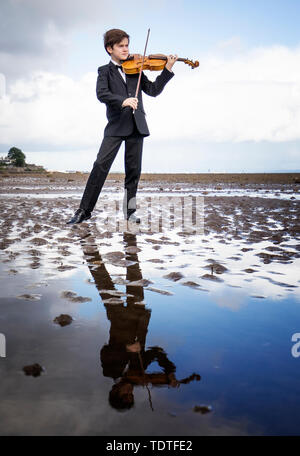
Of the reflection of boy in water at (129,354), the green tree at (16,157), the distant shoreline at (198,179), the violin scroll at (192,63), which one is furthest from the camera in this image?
the green tree at (16,157)

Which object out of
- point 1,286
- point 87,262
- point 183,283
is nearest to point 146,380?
point 183,283

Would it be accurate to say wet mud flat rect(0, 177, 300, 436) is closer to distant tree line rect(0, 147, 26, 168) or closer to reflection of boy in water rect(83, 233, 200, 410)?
reflection of boy in water rect(83, 233, 200, 410)

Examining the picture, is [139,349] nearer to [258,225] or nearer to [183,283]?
[183,283]

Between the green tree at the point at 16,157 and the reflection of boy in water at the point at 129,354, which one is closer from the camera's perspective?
the reflection of boy in water at the point at 129,354

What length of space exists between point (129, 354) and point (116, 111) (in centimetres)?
→ 413

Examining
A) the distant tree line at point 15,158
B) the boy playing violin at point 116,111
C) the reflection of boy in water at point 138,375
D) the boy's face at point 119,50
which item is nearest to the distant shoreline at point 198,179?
the boy playing violin at point 116,111

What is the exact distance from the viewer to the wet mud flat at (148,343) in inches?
42.9

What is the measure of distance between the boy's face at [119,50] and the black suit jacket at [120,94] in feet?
0.36

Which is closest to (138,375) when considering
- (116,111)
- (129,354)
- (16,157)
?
(129,354)

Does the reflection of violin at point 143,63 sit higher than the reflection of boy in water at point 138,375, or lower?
higher

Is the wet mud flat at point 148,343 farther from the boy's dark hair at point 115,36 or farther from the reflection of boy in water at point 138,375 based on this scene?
the boy's dark hair at point 115,36

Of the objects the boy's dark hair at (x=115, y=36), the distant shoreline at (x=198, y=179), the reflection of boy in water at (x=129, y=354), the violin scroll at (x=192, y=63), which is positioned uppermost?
the boy's dark hair at (x=115, y=36)

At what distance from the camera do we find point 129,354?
1.48 meters
